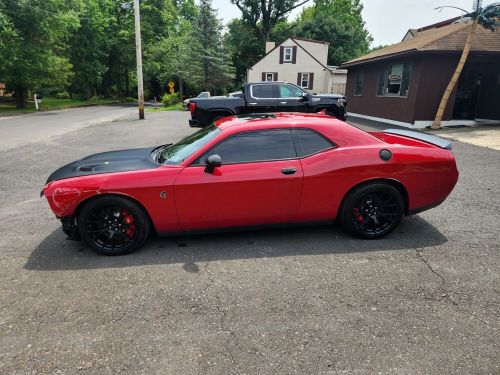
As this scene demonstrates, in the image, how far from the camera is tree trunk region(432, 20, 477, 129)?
13312mm

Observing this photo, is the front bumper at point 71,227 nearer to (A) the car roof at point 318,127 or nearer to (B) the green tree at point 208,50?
(A) the car roof at point 318,127

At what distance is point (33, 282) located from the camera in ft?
11.0

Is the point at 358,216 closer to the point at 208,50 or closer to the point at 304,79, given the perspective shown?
the point at 304,79

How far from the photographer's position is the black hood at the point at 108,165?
3891 millimetres

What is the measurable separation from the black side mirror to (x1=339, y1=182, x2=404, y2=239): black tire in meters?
1.52

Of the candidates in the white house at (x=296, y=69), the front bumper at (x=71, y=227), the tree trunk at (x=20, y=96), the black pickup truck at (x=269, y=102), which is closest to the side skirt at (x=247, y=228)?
the front bumper at (x=71, y=227)

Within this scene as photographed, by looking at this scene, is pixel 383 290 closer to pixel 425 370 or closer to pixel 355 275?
pixel 355 275

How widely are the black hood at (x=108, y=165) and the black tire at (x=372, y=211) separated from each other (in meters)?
2.21

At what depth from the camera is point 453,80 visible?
13797 millimetres

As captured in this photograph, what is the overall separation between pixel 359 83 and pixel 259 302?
67.0 ft

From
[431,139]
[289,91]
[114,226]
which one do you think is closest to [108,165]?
[114,226]

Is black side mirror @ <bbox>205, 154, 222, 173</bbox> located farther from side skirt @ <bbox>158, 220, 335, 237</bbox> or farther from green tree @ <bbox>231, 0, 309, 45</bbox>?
green tree @ <bbox>231, 0, 309, 45</bbox>

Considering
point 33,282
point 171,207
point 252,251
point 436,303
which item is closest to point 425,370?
point 436,303

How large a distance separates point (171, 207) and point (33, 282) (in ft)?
4.73
